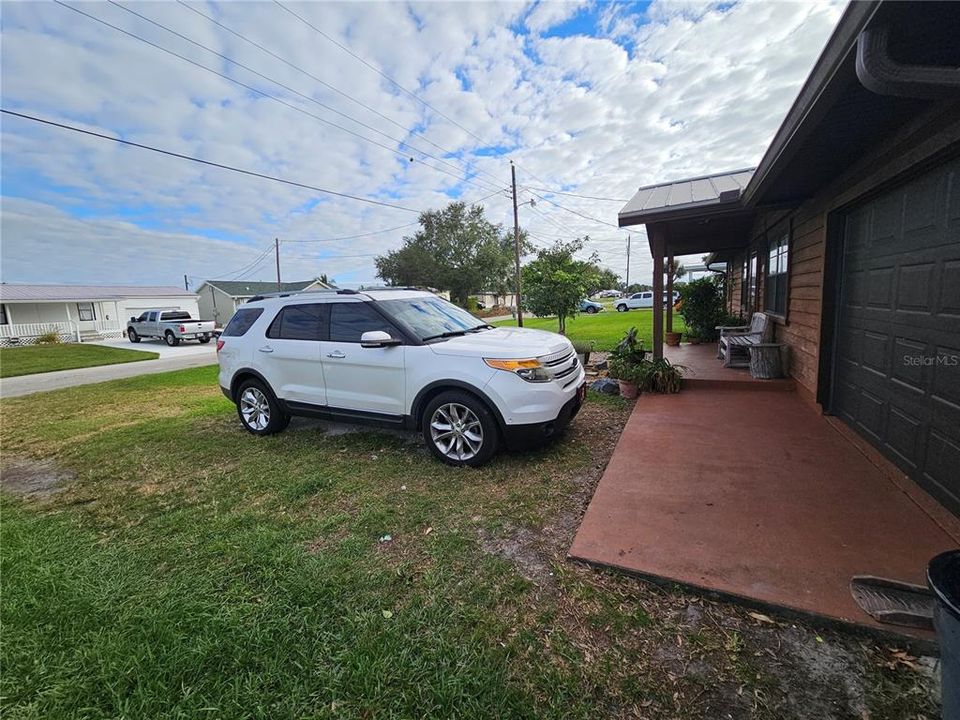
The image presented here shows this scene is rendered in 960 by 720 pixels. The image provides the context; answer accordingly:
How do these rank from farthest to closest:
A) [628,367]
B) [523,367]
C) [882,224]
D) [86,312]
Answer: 1. [86,312]
2. [628,367]
3. [523,367]
4. [882,224]

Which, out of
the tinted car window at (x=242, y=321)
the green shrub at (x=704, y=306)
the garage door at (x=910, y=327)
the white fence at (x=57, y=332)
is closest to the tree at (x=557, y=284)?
the green shrub at (x=704, y=306)

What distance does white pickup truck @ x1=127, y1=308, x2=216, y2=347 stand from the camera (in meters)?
22.2


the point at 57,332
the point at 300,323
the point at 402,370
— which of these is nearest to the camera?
the point at 402,370

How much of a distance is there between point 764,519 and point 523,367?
1.99 meters

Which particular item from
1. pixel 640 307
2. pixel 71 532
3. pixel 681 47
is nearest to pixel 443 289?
pixel 640 307

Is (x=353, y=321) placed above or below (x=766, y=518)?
above

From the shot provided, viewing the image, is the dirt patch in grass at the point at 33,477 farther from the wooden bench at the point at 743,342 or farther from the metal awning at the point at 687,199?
the wooden bench at the point at 743,342

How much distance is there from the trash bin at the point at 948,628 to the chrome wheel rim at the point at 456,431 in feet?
9.38

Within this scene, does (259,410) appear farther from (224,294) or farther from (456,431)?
(224,294)

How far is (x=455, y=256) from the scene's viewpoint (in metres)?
43.2

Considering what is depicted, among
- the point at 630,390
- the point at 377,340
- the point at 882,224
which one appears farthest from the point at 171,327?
the point at 882,224

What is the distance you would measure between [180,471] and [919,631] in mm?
5474

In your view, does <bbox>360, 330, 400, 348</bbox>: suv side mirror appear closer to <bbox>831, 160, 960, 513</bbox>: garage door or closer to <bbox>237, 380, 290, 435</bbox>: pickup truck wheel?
<bbox>237, 380, 290, 435</bbox>: pickup truck wheel

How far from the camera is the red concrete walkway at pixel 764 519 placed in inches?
85.1
